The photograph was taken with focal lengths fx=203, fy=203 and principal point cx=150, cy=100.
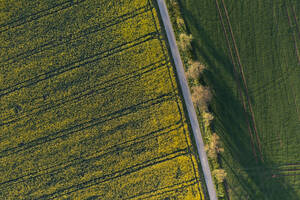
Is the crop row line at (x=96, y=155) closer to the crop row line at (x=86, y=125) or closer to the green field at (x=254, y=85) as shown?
the crop row line at (x=86, y=125)

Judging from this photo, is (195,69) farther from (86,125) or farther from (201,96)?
(86,125)

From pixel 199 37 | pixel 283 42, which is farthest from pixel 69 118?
pixel 283 42

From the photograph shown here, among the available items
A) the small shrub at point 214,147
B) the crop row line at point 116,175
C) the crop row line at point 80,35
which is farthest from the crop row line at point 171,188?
the crop row line at point 80,35

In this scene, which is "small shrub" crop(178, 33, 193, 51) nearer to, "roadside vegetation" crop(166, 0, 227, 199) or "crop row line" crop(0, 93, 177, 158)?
"roadside vegetation" crop(166, 0, 227, 199)

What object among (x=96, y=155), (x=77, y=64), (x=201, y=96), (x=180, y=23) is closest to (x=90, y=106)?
(x=77, y=64)

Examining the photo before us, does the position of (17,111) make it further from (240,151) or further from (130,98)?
(240,151)
